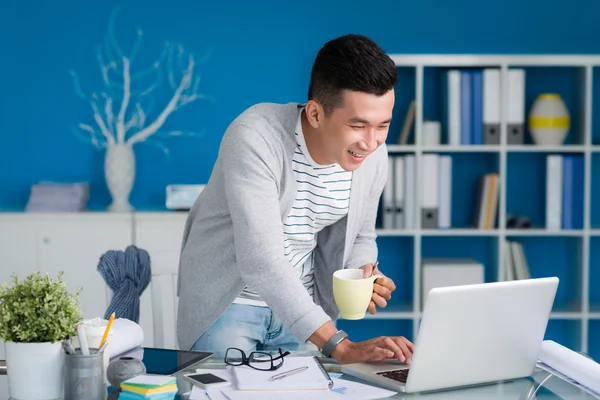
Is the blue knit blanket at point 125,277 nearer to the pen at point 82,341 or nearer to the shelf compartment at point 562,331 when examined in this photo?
the pen at point 82,341

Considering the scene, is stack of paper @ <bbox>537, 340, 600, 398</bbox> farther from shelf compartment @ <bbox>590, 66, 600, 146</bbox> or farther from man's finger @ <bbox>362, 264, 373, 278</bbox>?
shelf compartment @ <bbox>590, 66, 600, 146</bbox>

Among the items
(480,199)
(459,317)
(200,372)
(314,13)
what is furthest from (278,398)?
(314,13)

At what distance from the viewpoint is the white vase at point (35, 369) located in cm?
141

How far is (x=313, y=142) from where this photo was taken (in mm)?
1981

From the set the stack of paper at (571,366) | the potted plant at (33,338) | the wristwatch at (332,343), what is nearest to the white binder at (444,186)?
the stack of paper at (571,366)

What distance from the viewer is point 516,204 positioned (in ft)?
13.4

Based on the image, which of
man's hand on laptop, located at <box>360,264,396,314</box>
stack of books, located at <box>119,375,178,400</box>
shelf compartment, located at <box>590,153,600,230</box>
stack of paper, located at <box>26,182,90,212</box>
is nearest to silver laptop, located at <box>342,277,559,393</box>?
man's hand on laptop, located at <box>360,264,396,314</box>

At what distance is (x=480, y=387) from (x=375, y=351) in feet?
0.70

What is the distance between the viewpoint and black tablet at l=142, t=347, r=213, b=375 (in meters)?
1.64

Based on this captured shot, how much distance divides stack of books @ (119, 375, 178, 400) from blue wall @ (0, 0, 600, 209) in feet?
8.55

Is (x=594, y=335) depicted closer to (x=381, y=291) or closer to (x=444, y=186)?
(x=444, y=186)

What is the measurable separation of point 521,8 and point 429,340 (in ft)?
9.58

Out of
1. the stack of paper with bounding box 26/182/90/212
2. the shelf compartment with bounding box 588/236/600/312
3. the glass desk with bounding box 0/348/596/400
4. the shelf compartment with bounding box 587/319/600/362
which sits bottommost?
the shelf compartment with bounding box 587/319/600/362

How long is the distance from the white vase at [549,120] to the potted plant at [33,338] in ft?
9.53
